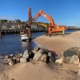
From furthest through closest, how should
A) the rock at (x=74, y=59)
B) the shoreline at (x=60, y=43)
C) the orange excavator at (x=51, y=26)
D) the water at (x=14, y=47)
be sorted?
the orange excavator at (x=51, y=26)
the water at (x=14, y=47)
the shoreline at (x=60, y=43)
the rock at (x=74, y=59)

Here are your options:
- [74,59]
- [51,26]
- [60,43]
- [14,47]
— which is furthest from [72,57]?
[51,26]

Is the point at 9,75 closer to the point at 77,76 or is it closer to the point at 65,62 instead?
the point at 77,76

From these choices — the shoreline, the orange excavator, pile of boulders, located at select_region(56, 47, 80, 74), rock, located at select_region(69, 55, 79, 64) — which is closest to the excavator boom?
the orange excavator

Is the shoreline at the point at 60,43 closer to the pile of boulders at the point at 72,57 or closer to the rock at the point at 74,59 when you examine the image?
the pile of boulders at the point at 72,57

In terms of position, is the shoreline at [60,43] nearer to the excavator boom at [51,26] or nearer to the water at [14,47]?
the water at [14,47]

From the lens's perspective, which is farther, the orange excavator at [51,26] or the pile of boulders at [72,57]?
the orange excavator at [51,26]

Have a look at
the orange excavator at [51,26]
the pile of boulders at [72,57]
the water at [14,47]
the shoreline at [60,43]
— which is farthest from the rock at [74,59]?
the orange excavator at [51,26]

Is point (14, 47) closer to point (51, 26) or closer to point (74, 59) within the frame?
point (74, 59)

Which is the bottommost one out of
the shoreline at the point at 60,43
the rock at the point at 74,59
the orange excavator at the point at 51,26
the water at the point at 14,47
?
the water at the point at 14,47

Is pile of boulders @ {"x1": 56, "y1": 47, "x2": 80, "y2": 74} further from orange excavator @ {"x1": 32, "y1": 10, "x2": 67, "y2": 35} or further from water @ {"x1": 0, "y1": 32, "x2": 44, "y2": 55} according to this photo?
orange excavator @ {"x1": 32, "y1": 10, "x2": 67, "y2": 35}

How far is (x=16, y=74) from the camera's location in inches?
371

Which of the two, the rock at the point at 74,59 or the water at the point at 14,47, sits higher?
the rock at the point at 74,59

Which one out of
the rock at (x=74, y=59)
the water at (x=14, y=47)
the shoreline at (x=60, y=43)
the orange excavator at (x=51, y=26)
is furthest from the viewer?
the orange excavator at (x=51, y=26)

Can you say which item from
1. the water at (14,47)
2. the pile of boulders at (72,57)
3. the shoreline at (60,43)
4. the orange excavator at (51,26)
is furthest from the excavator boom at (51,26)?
the pile of boulders at (72,57)
